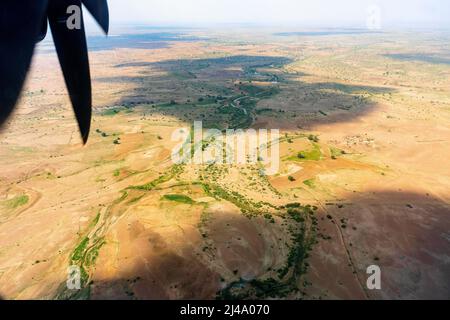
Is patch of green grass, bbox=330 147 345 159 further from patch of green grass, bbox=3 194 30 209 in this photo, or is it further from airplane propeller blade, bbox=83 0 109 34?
airplane propeller blade, bbox=83 0 109 34

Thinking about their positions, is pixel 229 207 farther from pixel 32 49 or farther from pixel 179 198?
pixel 32 49

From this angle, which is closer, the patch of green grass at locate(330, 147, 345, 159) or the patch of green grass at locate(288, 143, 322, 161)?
the patch of green grass at locate(288, 143, 322, 161)

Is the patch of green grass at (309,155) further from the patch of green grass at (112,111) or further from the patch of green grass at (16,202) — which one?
the patch of green grass at (112,111)

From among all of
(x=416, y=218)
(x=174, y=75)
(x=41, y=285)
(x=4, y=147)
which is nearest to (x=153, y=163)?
(x=41, y=285)

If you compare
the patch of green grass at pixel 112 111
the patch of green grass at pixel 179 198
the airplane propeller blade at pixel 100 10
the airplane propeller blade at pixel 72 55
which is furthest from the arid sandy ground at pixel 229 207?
the airplane propeller blade at pixel 100 10

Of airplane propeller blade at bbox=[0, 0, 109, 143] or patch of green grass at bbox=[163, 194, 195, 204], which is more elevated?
airplane propeller blade at bbox=[0, 0, 109, 143]

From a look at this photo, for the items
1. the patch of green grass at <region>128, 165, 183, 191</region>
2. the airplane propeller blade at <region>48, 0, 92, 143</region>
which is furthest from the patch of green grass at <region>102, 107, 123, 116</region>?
the airplane propeller blade at <region>48, 0, 92, 143</region>
